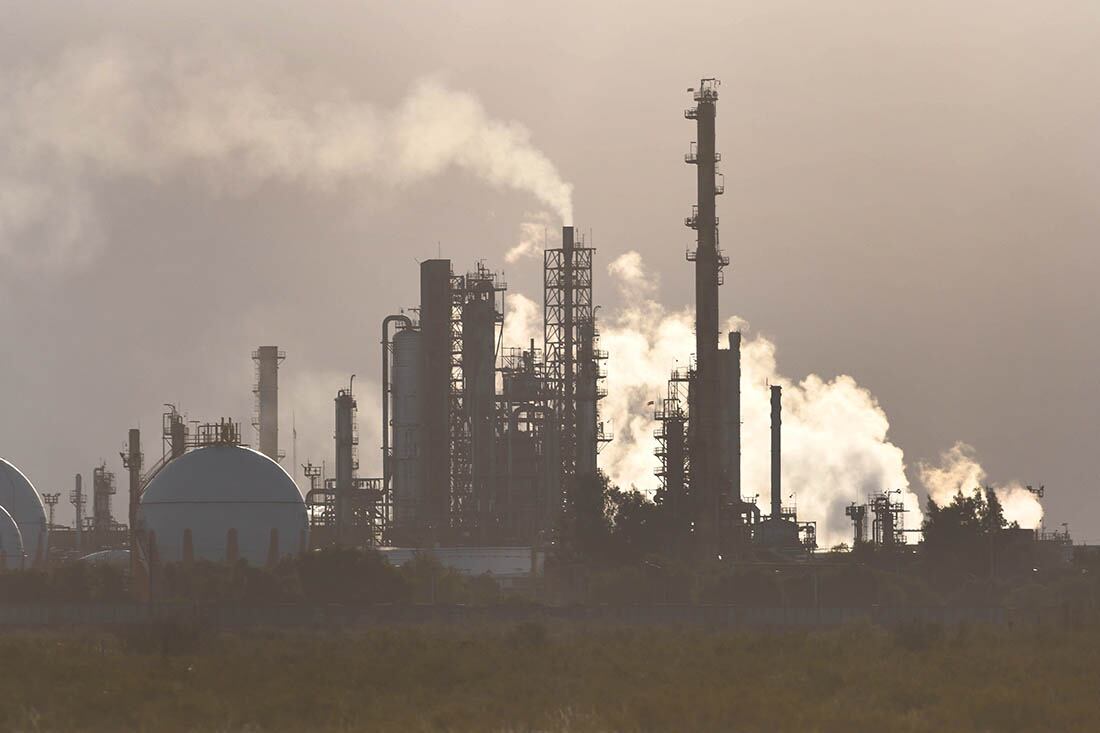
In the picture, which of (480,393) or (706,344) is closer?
(706,344)

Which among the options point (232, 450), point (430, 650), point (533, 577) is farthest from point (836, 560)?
point (430, 650)

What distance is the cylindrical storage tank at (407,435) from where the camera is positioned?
338 feet

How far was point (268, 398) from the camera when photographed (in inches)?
5049

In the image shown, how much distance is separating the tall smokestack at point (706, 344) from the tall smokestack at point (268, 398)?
153 feet

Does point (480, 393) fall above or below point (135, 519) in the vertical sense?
above

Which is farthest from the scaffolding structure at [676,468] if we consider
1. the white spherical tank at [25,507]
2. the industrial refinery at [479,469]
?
the white spherical tank at [25,507]

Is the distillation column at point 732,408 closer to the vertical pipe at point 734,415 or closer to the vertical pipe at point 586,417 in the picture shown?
the vertical pipe at point 734,415

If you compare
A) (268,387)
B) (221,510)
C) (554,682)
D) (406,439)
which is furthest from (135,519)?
(554,682)

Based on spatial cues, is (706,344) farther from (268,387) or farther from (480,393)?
(268,387)

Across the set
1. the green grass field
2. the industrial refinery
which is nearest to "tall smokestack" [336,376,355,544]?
the industrial refinery

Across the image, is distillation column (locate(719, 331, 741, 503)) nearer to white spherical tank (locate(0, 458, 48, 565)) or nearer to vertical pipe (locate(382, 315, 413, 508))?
vertical pipe (locate(382, 315, 413, 508))

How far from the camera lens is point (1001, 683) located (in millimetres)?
40906

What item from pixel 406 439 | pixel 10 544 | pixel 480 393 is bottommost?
pixel 10 544

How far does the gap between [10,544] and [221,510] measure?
25.1 metres
